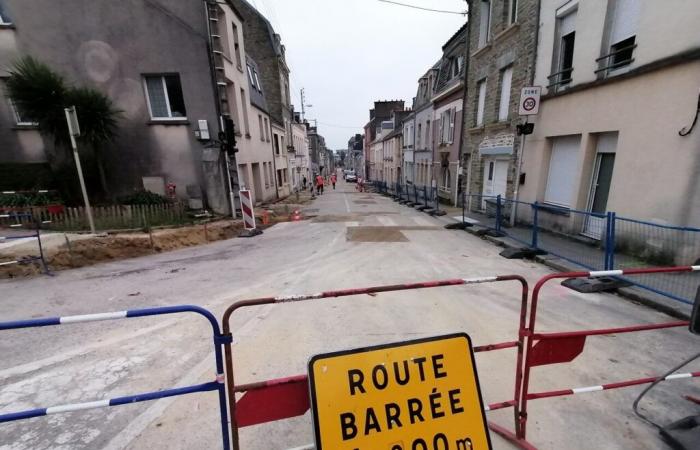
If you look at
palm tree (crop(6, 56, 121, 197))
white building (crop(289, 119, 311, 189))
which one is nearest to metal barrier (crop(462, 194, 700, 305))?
palm tree (crop(6, 56, 121, 197))

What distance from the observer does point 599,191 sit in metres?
Answer: 7.89

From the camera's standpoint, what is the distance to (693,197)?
545 cm

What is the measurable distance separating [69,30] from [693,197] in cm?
1851

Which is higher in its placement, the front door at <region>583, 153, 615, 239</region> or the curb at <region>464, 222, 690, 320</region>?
the front door at <region>583, 153, 615, 239</region>

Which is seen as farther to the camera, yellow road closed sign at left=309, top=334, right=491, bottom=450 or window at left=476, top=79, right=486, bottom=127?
window at left=476, top=79, right=486, bottom=127

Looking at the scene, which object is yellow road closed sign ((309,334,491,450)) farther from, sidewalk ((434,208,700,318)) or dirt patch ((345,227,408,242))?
dirt patch ((345,227,408,242))

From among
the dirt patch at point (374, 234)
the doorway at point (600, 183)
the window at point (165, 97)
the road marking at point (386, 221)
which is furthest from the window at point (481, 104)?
the window at point (165, 97)

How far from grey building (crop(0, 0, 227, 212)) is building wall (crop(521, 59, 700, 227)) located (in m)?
→ 12.0

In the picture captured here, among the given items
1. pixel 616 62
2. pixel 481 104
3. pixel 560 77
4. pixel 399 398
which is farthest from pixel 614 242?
pixel 481 104

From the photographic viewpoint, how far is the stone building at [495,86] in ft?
34.7

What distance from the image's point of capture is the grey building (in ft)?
36.7

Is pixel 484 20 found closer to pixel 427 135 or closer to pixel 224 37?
pixel 427 135

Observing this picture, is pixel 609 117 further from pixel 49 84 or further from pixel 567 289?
pixel 49 84

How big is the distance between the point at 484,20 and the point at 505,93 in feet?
13.9
